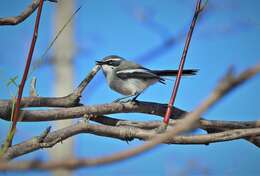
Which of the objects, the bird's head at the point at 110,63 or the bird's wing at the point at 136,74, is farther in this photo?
the bird's head at the point at 110,63

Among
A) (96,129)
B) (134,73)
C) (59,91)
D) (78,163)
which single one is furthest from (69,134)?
(59,91)

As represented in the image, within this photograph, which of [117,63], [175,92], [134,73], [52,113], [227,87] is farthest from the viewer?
[117,63]

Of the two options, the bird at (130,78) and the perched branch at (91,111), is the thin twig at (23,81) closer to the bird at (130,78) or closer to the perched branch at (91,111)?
the perched branch at (91,111)

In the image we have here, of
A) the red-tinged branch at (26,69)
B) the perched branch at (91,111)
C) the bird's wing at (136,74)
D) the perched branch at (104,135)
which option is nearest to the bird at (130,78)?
the bird's wing at (136,74)

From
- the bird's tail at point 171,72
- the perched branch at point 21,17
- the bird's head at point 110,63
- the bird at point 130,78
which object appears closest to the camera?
the perched branch at point 21,17

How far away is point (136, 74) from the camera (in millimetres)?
1982

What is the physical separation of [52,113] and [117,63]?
1.60 meters

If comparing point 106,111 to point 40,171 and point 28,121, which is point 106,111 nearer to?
point 28,121

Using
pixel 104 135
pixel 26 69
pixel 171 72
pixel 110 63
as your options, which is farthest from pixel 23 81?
pixel 110 63

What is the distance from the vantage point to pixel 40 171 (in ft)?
0.52

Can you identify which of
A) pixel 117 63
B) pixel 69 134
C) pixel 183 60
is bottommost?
pixel 69 134

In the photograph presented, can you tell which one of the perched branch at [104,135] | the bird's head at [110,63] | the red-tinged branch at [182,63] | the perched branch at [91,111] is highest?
the bird's head at [110,63]

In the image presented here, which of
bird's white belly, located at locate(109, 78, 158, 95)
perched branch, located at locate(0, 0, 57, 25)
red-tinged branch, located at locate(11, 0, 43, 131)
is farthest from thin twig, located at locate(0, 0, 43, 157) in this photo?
bird's white belly, located at locate(109, 78, 158, 95)

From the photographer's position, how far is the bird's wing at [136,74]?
6.20ft
